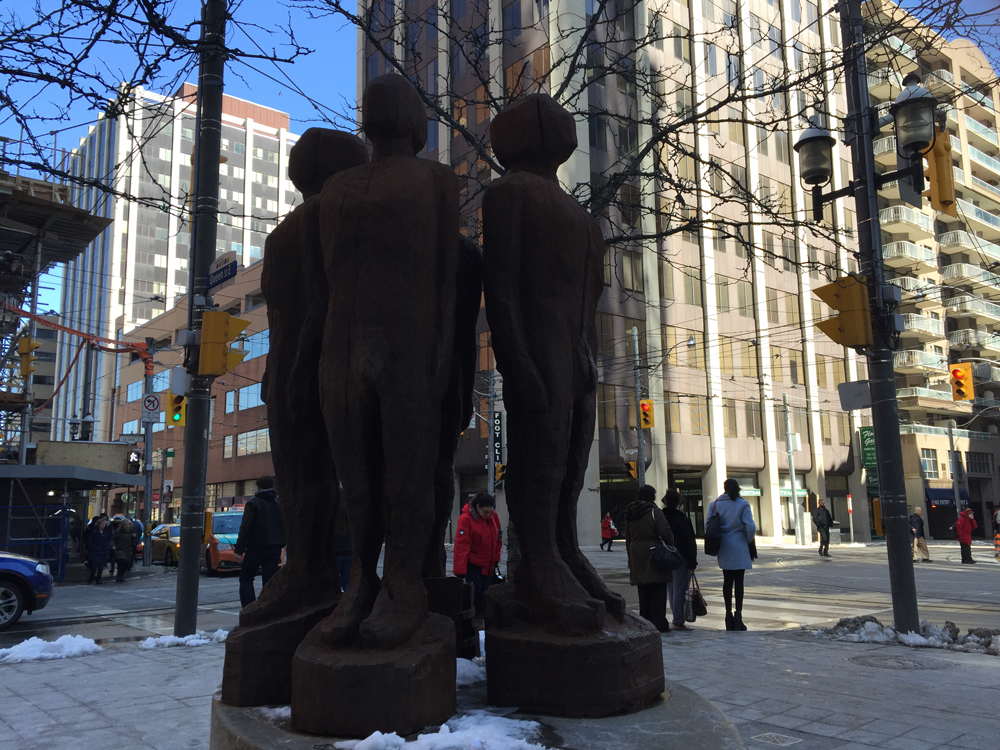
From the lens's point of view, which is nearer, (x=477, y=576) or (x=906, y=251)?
(x=477, y=576)

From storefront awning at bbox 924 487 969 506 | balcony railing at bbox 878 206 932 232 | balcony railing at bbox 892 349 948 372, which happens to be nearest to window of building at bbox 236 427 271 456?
balcony railing at bbox 892 349 948 372

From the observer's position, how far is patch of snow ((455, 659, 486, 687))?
12.0ft

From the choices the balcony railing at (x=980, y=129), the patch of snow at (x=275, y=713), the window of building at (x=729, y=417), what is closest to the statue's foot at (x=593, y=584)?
the patch of snow at (x=275, y=713)

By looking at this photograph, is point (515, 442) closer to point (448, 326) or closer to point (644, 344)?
point (448, 326)

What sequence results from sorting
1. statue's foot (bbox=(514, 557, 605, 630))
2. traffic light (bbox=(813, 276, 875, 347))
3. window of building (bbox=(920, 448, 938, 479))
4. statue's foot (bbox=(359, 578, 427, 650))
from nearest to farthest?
statue's foot (bbox=(359, 578, 427, 650)) < statue's foot (bbox=(514, 557, 605, 630)) < traffic light (bbox=(813, 276, 875, 347)) < window of building (bbox=(920, 448, 938, 479))

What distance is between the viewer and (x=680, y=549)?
9672 millimetres

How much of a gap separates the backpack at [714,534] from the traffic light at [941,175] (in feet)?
14.1

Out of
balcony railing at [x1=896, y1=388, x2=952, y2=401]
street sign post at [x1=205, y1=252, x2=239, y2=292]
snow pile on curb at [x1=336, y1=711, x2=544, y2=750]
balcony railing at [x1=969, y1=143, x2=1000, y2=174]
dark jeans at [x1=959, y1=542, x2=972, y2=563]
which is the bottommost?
dark jeans at [x1=959, y1=542, x2=972, y2=563]

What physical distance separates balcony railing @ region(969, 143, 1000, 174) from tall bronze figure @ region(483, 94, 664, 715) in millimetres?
55258

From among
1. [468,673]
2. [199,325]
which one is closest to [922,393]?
[199,325]

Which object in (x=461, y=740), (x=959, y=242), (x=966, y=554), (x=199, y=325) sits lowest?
(x=966, y=554)

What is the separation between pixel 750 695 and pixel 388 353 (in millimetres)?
4001

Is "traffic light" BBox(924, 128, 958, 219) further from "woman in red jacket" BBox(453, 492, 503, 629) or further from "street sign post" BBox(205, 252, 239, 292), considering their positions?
"street sign post" BBox(205, 252, 239, 292)

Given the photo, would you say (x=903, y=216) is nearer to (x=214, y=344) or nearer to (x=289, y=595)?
(x=214, y=344)
